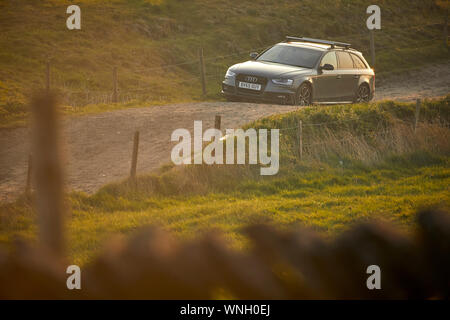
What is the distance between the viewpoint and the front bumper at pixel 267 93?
1588 cm

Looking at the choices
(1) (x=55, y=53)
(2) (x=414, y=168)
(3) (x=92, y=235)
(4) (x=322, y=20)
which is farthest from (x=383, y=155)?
(4) (x=322, y=20)

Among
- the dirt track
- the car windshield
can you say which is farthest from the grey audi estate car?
the dirt track

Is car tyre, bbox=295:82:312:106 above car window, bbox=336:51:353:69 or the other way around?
the other way around

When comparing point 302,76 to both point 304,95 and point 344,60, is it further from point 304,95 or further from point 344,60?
point 344,60

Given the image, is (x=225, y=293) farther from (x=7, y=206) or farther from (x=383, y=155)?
(x=383, y=155)

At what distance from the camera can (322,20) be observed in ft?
109

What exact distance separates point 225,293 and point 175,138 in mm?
11191

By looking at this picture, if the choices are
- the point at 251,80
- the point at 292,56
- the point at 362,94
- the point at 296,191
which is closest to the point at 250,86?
the point at 251,80

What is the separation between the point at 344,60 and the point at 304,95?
2.19 m

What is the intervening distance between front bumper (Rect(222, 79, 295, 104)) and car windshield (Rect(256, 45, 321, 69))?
49.9 inches

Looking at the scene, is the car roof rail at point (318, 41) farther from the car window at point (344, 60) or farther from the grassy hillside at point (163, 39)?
the grassy hillside at point (163, 39)

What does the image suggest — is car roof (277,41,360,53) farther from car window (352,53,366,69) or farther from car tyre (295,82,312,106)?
car tyre (295,82,312,106)

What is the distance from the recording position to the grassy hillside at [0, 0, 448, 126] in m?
21.1

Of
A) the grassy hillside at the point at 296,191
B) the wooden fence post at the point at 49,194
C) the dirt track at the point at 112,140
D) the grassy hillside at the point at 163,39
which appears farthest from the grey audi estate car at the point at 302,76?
the wooden fence post at the point at 49,194
